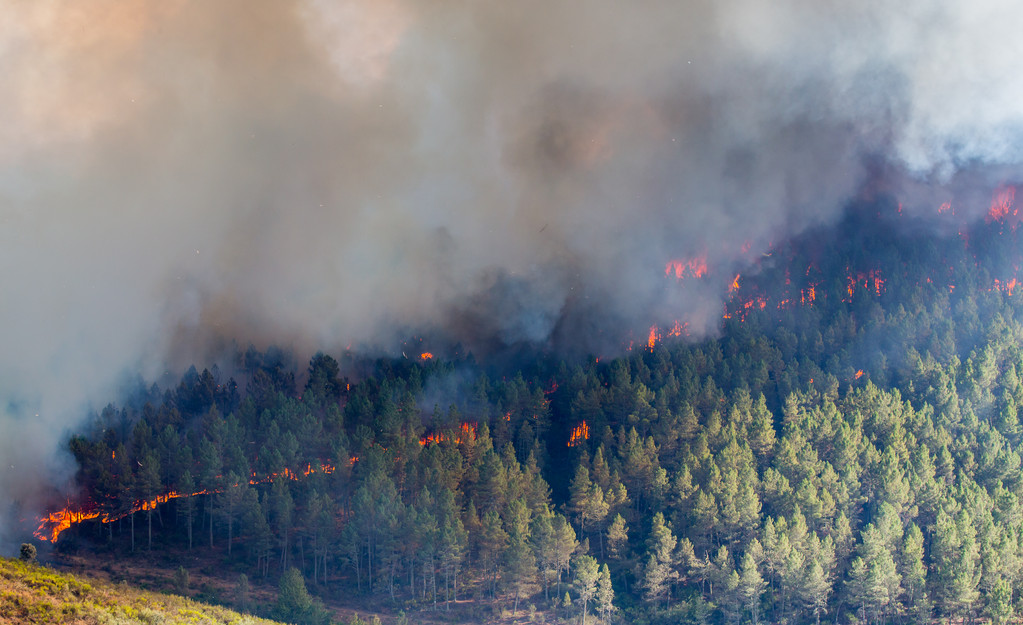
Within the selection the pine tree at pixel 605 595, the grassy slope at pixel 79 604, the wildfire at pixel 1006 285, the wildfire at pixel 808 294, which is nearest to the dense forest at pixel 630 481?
the pine tree at pixel 605 595

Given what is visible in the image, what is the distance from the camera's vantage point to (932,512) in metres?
63.3

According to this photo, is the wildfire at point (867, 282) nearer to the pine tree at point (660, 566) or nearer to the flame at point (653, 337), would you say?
the flame at point (653, 337)

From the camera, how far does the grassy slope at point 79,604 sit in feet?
132

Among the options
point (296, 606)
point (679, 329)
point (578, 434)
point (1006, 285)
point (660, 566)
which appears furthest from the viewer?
point (679, 329)

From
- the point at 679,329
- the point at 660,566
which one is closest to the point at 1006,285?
the point at 679,329

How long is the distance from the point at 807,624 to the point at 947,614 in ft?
25.0

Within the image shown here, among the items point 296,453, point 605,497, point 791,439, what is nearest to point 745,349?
point 791,439

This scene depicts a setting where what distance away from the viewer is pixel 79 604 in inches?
1660

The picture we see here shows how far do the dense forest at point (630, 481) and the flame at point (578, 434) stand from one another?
19 cm

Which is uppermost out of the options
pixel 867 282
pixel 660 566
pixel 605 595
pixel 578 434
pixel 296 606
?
pixel 867 282

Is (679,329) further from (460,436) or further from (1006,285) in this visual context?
(460,436)

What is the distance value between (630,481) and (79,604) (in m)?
35.8

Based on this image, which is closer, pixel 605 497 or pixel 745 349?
pixel 605 497

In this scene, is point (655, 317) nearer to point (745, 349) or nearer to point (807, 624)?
point (745, 349)
